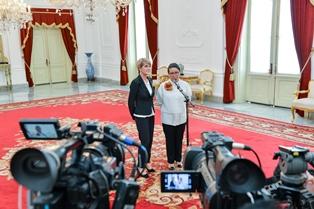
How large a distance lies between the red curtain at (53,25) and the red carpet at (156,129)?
3.31 metres

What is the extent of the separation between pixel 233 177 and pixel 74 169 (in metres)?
0.58

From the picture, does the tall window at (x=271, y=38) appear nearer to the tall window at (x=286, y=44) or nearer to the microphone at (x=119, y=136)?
the tall window at (x=286, y=44)

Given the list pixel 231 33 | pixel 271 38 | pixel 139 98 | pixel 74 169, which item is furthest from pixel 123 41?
pixel 74 169

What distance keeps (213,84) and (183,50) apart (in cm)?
130

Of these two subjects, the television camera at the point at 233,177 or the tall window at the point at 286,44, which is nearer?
the television camera at the point at 233,177

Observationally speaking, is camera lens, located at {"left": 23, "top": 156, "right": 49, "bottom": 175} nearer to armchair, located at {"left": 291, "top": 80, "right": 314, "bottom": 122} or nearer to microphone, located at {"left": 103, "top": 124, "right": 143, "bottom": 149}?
microphone, located at {"left": 103, "top": 124, "right": 143, "bottom": 149}

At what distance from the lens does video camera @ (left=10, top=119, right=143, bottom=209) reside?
3.69 feet

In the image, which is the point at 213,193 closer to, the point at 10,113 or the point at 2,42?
the point at 10,113

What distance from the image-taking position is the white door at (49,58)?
11797 mm

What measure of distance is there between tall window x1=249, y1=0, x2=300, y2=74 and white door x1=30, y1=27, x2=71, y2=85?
737 cm

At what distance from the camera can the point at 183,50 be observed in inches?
348

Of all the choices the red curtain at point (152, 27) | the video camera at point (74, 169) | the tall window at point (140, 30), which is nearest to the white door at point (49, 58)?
the tall window at point (140, 30)

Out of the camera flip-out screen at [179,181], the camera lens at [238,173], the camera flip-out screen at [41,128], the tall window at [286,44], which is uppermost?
the tall window at [286,44]

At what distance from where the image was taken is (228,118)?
6.41 m
